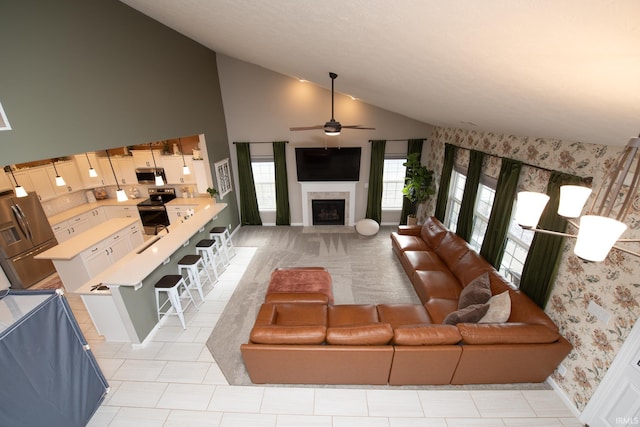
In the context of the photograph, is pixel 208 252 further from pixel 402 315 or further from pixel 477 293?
pixel 477 293

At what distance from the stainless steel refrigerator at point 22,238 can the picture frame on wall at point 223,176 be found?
322cm

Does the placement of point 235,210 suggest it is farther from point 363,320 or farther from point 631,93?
point 631,93

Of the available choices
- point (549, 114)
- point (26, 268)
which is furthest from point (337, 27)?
point (26, 268)

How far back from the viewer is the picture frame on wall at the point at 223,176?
599 centimetres

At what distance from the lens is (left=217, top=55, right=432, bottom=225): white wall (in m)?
6.09

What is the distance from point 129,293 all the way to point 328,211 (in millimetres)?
4806

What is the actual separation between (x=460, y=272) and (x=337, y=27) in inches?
151

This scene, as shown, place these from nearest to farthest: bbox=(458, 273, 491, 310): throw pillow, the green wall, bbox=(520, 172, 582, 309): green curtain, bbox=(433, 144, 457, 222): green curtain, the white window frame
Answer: the green wall, bbox=(520, 172, 582, 309): green curtain, bbox=(458, 273, 491, 310): throw pillow, bbox=(433, 144, 457, 222): green curtain, the white window frame

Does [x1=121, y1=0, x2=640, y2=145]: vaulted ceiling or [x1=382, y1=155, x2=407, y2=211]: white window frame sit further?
[x1=382, y1=155, x2=407, y2=211]: white window frame

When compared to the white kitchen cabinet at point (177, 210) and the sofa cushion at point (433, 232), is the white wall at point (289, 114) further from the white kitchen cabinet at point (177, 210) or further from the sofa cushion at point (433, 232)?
the sofa cushion at point (433, 232)

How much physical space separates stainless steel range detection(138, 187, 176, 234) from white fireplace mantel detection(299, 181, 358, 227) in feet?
11.1

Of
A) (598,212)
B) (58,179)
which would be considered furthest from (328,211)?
(598,212)

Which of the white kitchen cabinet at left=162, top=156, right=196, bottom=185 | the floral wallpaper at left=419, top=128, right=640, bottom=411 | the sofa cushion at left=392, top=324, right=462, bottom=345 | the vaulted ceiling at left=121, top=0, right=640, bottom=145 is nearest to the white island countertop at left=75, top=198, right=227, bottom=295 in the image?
the white kitchen cabinet at left=162, top=156, right=196, bottom=185

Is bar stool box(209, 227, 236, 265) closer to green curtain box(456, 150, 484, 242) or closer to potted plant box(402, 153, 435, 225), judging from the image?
potted plant box(402, 153, 435, 225)
